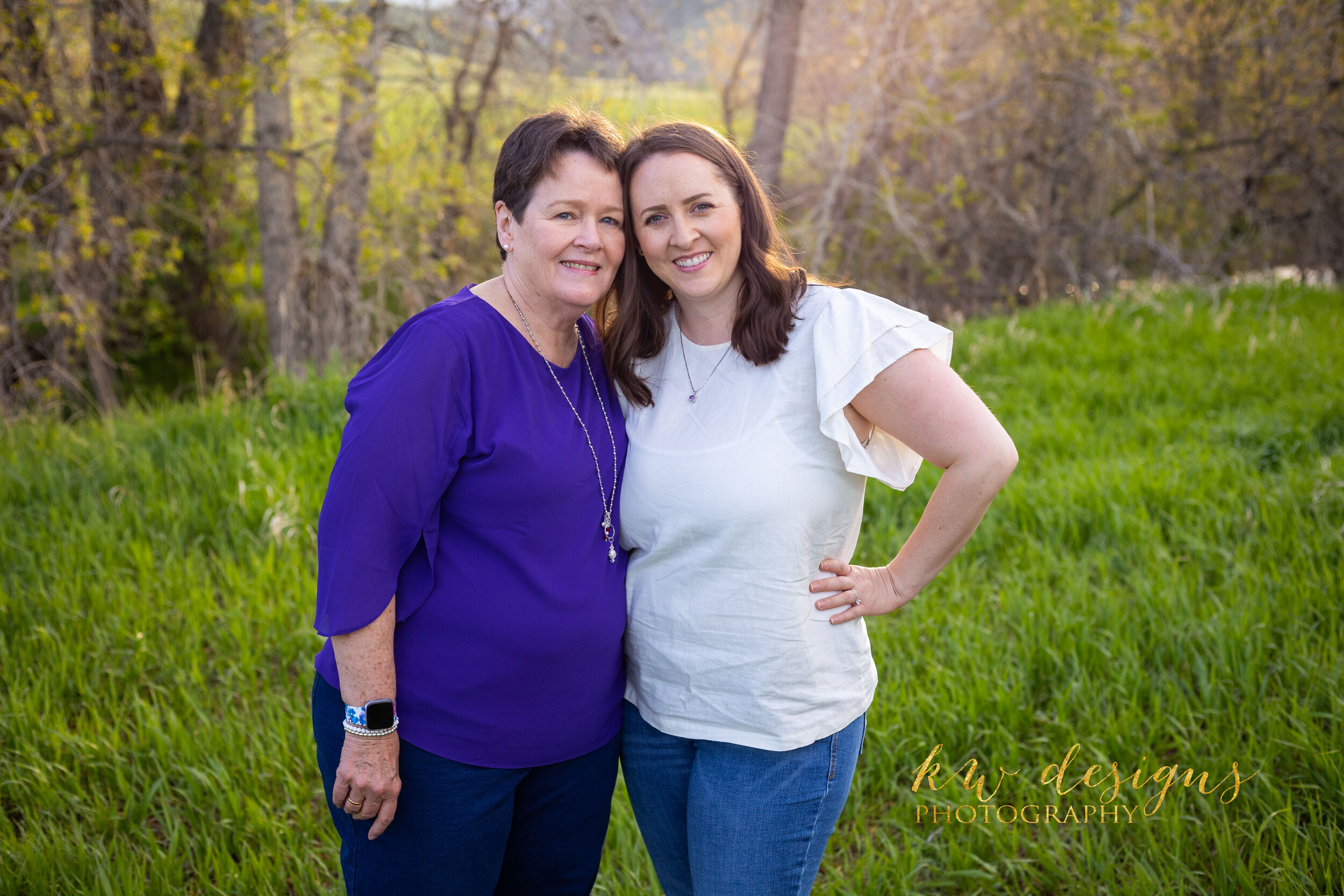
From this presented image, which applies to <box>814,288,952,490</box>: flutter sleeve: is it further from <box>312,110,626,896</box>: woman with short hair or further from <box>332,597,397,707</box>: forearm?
<box>332,597,397,707</box>: forearm

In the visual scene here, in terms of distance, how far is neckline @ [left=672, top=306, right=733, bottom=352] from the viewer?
204 cm

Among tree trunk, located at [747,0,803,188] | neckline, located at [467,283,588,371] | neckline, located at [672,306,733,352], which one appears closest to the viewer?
neckline, located at [467,283,588,371]

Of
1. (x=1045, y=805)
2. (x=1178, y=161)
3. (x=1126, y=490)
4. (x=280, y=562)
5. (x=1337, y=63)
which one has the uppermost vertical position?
(x=1337, y=63)

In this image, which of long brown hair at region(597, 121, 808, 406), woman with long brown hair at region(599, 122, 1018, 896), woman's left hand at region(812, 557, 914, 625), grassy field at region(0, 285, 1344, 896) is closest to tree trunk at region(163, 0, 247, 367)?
grassy field at region(0, 285, 1344, 896)

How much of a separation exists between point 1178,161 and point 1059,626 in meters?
7.73

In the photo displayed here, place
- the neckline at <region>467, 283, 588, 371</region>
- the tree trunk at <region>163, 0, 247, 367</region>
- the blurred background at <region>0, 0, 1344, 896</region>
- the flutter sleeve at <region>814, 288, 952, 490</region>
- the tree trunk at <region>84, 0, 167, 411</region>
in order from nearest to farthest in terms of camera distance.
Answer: the flutter sleeve at <region>814, 288, 952, 490</region> → the neckline at <region>467, 283, 588, 371</region> → the blurred background at <region>0, 0, 1344, 896</region> → the tree trunk at <region>84, 0, 167, 411</region> → the tree trunk at <region>163, 0, 247, 367</region>

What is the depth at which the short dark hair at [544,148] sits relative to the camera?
1.95 meters

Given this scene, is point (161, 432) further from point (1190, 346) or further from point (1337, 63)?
point (1337, 63)

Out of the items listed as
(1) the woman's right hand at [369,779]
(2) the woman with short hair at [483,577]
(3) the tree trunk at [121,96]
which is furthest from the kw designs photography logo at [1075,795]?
(3) the tree trunk at [121,96]

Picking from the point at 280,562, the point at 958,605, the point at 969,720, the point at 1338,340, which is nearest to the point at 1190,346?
the point at 1338,340

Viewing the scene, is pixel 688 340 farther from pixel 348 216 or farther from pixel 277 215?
pixel 277 215

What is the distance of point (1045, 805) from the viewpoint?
254 cm

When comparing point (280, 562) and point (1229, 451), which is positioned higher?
point (1229, 451)

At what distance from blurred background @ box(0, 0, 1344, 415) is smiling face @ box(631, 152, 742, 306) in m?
4.81
